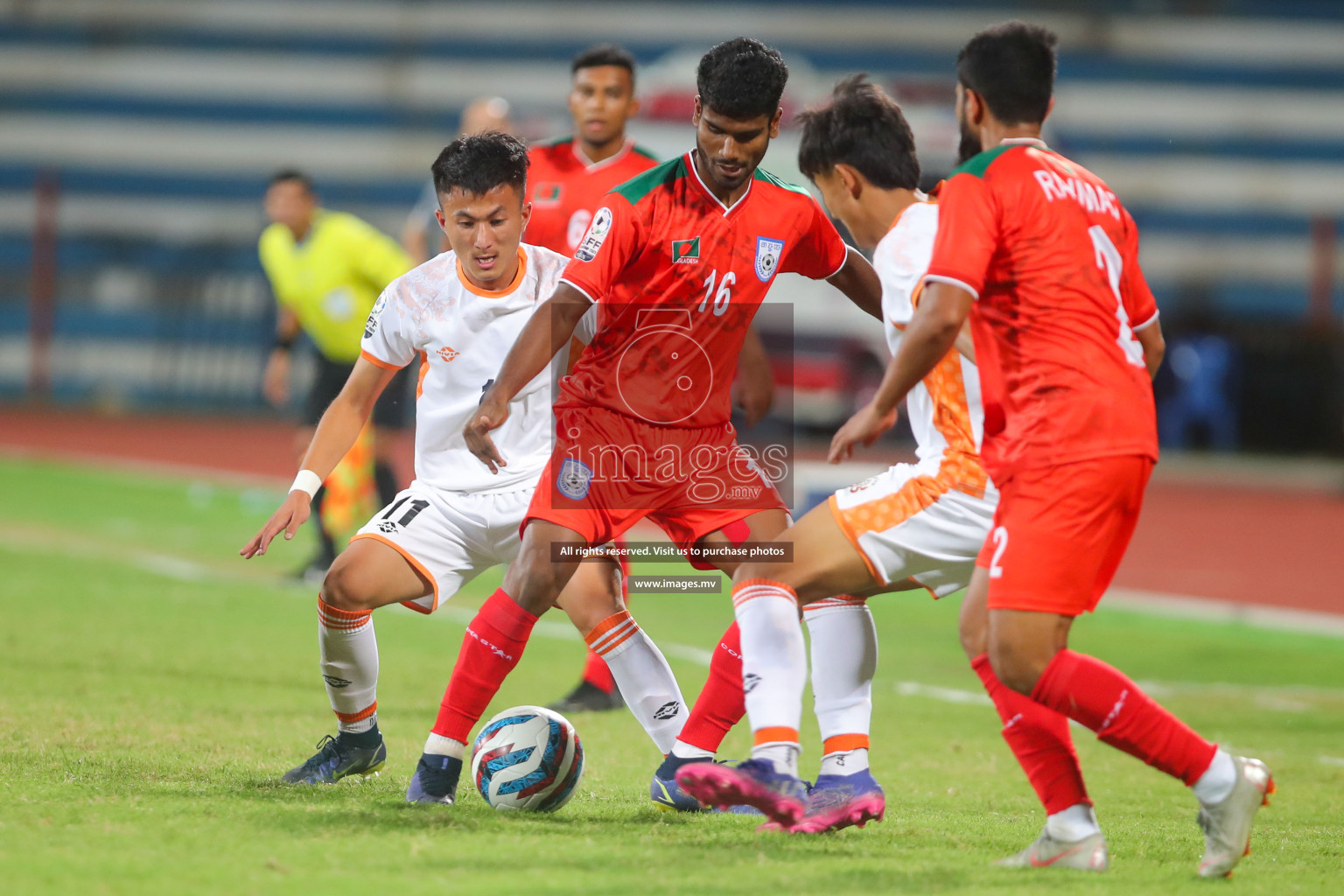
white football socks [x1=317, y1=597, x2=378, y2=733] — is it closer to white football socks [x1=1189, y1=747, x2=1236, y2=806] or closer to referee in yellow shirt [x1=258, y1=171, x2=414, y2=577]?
white football socks [x1=1189, y1=747, x2=1236, y2=806]

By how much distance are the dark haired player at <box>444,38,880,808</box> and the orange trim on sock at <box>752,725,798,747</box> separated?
53 centimetres

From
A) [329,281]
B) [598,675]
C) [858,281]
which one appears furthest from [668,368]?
[329,281]

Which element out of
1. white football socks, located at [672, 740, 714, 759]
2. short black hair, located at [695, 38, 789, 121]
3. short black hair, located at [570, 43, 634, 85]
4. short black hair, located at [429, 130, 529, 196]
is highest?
short black hair, located at [570, 43, 634, 85]

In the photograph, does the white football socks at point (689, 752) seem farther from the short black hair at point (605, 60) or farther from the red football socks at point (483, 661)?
the short black hair at point (605, 60)

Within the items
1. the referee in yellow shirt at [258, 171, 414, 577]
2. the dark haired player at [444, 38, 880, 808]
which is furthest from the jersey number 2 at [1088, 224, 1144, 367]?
the referee in yellow shirt at [258, 171, 414, 577]

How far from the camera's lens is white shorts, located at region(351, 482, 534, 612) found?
495cm

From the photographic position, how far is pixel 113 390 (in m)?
24.8

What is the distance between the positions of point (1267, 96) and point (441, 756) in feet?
80.6

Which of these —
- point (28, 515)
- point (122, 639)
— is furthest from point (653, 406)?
point (28, 515)

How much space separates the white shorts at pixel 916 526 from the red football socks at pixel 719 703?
0.59 metres

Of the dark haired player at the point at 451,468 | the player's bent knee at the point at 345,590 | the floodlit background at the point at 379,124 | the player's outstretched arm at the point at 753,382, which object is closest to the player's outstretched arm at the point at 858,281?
the player's outstretched arm at the point at 753,382

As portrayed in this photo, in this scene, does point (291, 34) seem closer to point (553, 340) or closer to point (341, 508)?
point (341, 508)

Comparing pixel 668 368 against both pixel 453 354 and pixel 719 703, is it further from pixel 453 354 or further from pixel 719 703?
pixel 719 703

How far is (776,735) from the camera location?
4301 mm
